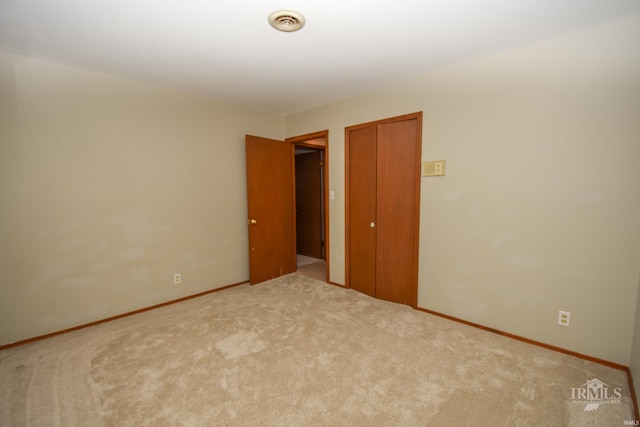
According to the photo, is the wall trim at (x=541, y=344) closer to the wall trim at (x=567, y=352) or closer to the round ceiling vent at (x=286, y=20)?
the wall trim at (x=567, y=352)

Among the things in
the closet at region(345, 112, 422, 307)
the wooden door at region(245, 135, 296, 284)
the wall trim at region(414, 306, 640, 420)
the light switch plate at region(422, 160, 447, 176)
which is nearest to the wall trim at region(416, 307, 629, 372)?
the wall trim at region(414, 306, 640, 420)

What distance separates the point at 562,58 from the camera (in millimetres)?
2012

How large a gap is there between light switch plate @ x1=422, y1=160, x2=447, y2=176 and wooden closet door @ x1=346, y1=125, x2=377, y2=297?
59 cm

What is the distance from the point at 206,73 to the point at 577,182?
3.19 meters

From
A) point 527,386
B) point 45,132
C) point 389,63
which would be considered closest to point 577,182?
point 527,386

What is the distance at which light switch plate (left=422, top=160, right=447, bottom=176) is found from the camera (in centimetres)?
262

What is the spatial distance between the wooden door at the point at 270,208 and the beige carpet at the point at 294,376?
1.13m

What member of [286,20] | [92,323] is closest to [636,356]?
[286,20]

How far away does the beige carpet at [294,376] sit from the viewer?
1559mm

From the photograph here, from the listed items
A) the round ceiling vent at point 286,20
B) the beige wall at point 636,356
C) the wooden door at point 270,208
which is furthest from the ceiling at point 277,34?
the beige wall at point 636,356

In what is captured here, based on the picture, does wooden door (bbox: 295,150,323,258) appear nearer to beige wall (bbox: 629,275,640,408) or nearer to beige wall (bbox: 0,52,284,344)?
beige wall (bbox: 0,52,284,344)

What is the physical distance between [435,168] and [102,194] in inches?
126

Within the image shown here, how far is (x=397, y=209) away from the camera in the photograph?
2980 millimetres

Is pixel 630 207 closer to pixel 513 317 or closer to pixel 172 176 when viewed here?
pixel 513 317
